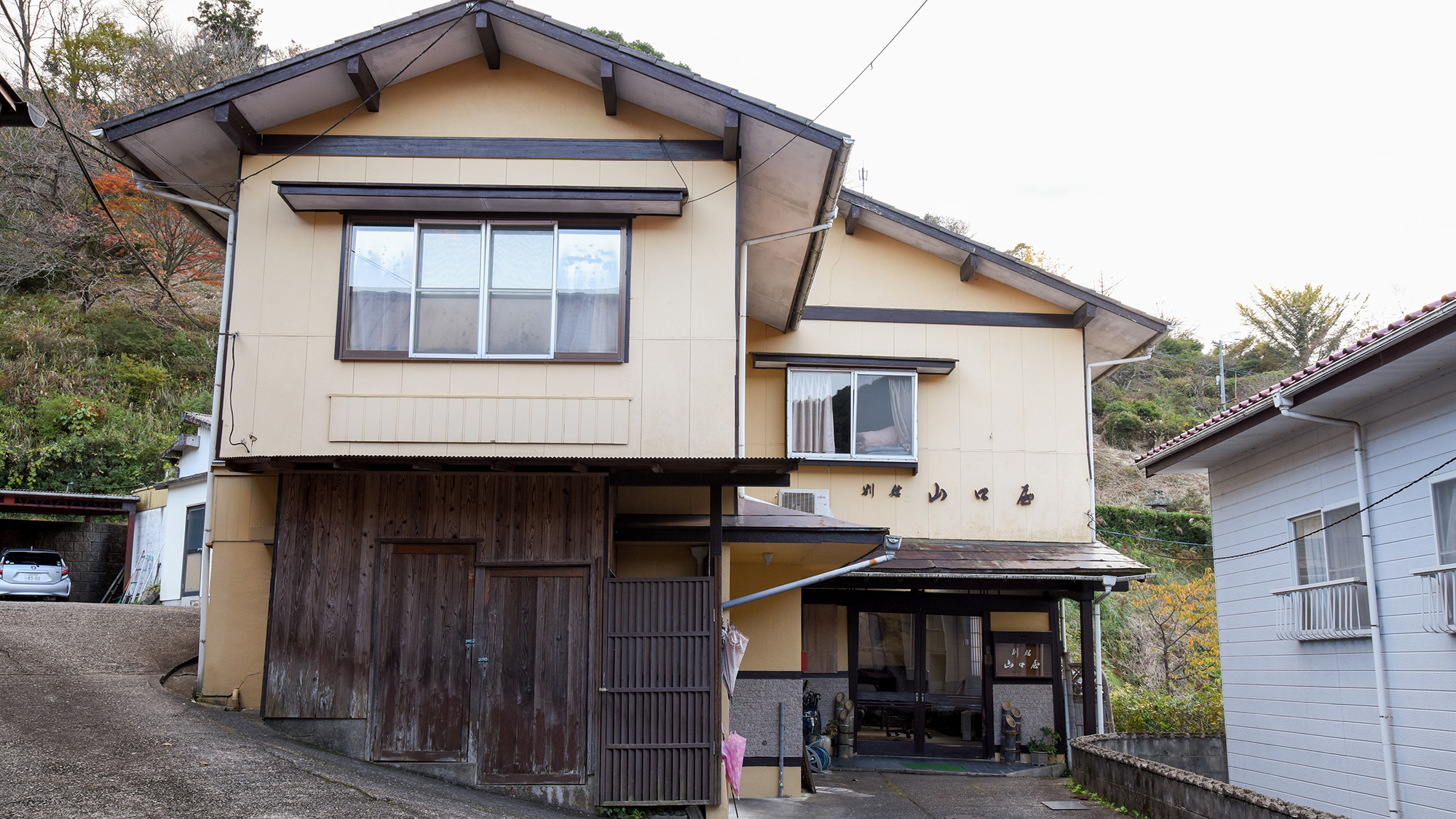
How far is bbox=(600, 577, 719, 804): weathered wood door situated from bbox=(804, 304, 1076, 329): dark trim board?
278 inches

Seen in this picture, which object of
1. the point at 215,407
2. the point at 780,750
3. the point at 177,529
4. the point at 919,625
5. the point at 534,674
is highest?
the point at 215,407

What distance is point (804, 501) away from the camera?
1392 centimetres

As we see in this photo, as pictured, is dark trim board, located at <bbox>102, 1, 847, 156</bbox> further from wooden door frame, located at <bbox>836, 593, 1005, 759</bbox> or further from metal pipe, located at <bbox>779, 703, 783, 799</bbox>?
wooden door frame, located at <bbox>836, 593, 1005, 759</bbox>

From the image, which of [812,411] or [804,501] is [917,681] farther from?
[812,411]

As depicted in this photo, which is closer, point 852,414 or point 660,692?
point 660,692

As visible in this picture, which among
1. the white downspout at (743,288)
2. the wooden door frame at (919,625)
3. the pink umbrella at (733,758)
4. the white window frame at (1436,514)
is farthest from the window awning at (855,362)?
the white window frame at (1436,514)

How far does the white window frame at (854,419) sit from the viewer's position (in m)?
14.5

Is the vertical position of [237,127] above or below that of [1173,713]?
above

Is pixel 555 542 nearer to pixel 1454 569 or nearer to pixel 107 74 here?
pixel 1454 569

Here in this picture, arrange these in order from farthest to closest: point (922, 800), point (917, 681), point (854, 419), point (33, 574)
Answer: point (33, 574), point (917, 681), point (854, 419), point (922, 800)

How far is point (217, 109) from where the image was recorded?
9.53 metres

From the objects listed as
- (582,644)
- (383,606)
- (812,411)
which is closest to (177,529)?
(812,411)

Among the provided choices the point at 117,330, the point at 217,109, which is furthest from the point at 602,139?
the point at 117,330

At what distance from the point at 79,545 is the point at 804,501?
65.9 feet
